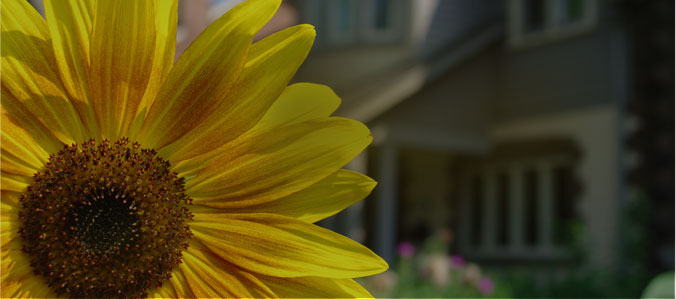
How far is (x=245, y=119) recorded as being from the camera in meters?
0.48

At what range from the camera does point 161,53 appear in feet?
1.54

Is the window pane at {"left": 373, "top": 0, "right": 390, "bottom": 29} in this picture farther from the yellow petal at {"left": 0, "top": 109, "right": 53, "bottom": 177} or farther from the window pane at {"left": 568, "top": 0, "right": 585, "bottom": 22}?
the yellow petal at {"left": 0, "top": 109, "right": 53, "bottom": 177}

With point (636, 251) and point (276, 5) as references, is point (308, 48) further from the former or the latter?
point (636, 251)

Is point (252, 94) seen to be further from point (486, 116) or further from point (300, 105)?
point (486, 116)

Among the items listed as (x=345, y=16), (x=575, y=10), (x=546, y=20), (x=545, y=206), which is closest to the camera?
(x=575, y=10)

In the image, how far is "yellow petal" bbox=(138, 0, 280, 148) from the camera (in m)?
0.47

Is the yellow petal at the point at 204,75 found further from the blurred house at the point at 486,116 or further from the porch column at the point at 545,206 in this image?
the porch column at the point at 545,206

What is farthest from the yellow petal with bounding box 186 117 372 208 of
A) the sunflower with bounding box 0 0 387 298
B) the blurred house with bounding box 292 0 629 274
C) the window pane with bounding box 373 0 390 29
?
the window pane with bounding box 373 0 390 29

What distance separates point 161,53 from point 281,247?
15cm

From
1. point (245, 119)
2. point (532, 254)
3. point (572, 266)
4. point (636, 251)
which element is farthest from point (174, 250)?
point (532, 254)

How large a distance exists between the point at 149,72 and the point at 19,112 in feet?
0.27

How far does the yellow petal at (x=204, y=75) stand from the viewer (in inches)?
18.5

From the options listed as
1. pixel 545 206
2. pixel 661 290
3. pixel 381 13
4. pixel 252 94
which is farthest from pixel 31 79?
pixel 381 13

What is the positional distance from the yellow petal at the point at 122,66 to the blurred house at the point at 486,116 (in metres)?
8.34
